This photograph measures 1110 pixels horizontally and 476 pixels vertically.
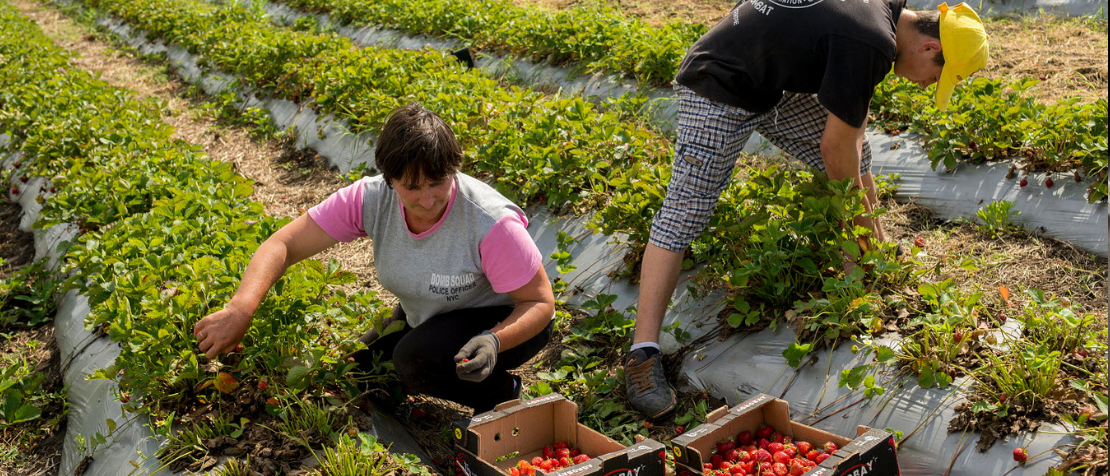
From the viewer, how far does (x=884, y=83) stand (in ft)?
15.0

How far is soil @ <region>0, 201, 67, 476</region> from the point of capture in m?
3.04

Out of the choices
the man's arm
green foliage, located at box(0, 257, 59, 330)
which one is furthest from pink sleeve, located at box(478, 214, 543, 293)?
green foliage, located at box(0, 257, 59, 330)

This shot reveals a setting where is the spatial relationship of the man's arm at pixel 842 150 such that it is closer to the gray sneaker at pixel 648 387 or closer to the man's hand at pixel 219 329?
the gray sneaker at pixel 648 387

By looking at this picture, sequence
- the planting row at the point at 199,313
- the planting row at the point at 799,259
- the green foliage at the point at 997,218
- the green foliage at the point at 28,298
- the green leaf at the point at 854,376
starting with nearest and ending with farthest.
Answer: the green leaf at the point at 854,376 → the planting row at the point at 199,313 → the planting row at the point at 799,259 → the green foliage at the point at 997,218 → the green foliage at the point at 28,298

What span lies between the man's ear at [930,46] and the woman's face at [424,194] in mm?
1529

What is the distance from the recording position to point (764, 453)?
2330 millimetres

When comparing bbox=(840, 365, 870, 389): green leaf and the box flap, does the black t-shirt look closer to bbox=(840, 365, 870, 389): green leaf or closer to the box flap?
bbox=(840, 365, 870, 389): green leaf

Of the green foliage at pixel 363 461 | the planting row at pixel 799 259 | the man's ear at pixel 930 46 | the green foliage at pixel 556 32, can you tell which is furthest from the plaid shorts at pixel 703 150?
the green foliage at pixel 556 32

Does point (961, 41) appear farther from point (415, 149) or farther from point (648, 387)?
point (415, 149)

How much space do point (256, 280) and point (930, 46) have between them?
220cm

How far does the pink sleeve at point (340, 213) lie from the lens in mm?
2611

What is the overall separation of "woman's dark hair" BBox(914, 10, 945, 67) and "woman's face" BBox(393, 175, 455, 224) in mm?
1539

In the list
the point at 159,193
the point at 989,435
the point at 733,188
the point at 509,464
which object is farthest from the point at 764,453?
the point at 159,193

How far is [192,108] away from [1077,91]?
6717mm
